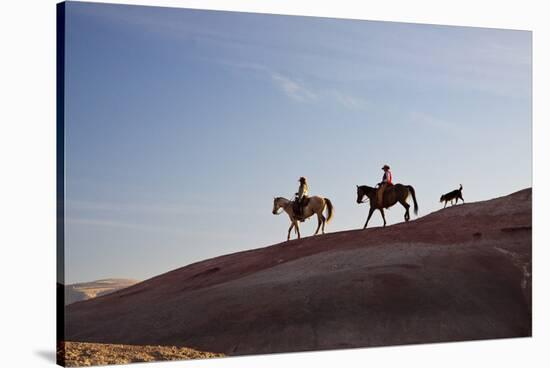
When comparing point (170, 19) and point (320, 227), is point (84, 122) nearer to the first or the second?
point (170, 19)

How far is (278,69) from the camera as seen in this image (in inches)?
752

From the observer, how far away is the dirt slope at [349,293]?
1812cm

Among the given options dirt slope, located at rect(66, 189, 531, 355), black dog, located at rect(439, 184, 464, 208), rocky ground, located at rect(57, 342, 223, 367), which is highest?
black dog, located at rect(439, 184, 464, 208)

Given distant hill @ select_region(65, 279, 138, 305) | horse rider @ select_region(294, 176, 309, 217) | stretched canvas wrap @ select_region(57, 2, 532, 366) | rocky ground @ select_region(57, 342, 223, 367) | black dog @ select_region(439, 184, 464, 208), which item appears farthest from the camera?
black dog @ select_region(439, 184, 464, 208)

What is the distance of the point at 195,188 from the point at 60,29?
3.56 meters

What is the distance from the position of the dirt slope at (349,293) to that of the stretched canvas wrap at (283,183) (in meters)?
0.04

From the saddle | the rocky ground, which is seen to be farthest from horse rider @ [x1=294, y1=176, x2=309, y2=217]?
the rocky ground

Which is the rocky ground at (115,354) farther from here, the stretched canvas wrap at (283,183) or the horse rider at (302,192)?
the horse rider at (302,192)

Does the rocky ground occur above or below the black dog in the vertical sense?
below

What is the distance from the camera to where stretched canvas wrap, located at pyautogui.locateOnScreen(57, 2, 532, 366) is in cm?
1755

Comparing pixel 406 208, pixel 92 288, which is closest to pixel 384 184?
pixel 406 208

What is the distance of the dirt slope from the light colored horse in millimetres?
344

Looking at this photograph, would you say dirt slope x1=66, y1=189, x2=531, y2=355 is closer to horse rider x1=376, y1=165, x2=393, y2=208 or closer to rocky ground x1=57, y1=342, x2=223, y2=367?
rocky ground x1=57, y1=342, x2=223, y2=367

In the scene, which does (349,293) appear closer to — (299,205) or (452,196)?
(299,205)
